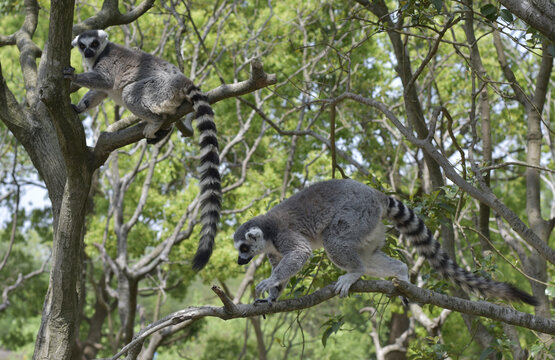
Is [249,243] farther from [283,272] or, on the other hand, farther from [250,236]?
[283,272]

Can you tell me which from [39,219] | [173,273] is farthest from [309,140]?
[39,219]

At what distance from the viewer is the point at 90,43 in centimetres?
658

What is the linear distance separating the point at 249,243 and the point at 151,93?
6.38 ft

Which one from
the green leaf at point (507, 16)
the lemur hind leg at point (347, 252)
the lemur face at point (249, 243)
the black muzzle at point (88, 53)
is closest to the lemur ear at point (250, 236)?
the lemur face at point (249, 243)

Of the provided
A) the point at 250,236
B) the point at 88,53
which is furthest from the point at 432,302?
the point at 88,53

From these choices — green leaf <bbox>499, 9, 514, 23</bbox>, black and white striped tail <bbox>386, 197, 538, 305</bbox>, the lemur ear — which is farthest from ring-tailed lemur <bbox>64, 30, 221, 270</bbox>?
green leaf <bbox>499, 9, 514, 23</bbox>

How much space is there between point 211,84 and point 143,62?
10.0 meters

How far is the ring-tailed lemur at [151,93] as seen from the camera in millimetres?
5078

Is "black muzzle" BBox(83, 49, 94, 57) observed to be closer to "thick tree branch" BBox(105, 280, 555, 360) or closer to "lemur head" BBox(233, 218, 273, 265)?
"lemur head" BBox(233, 218, 273, 265)

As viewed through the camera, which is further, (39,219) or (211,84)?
(39,219)

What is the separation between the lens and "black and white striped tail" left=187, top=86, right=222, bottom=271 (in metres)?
4.61

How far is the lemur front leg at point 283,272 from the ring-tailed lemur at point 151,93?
66 centimetres

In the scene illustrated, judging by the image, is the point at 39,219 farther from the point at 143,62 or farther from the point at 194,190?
the point at 143,62

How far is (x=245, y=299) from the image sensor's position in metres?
24.2
